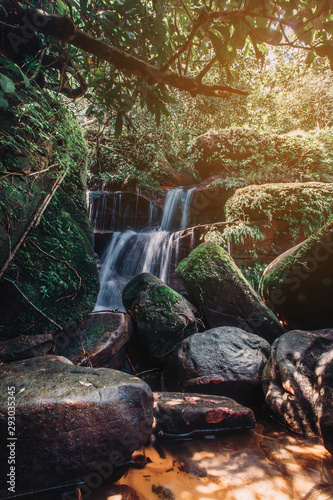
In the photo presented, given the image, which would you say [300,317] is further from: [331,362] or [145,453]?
[145,453]

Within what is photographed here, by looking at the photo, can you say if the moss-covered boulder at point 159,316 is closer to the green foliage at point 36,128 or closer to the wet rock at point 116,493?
the wet rock at point 116,493

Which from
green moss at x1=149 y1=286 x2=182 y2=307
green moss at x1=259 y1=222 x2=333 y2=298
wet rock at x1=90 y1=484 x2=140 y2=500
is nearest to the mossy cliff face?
green moss at x1=149 y1=286 x2=182 y2=307

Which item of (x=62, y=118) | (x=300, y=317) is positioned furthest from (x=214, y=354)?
(x=62, y=118)

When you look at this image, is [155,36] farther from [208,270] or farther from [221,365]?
[221,365]

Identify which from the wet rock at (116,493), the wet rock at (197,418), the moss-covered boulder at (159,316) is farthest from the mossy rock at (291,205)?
the wet rock at (116,493)

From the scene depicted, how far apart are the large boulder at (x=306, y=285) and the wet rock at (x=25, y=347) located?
4179mm

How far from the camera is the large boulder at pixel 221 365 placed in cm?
320

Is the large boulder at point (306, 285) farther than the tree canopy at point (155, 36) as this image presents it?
Yes

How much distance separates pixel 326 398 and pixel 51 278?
363 centimetres

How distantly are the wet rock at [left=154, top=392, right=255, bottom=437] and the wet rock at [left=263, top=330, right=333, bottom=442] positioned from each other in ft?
1.44

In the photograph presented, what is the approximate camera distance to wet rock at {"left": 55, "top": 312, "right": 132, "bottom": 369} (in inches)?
136

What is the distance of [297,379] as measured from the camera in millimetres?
2693

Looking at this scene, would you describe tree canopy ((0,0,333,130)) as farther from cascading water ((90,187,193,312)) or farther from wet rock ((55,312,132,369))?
cascading water ((90,187,193,312))

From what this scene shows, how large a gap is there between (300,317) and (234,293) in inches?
50.3
